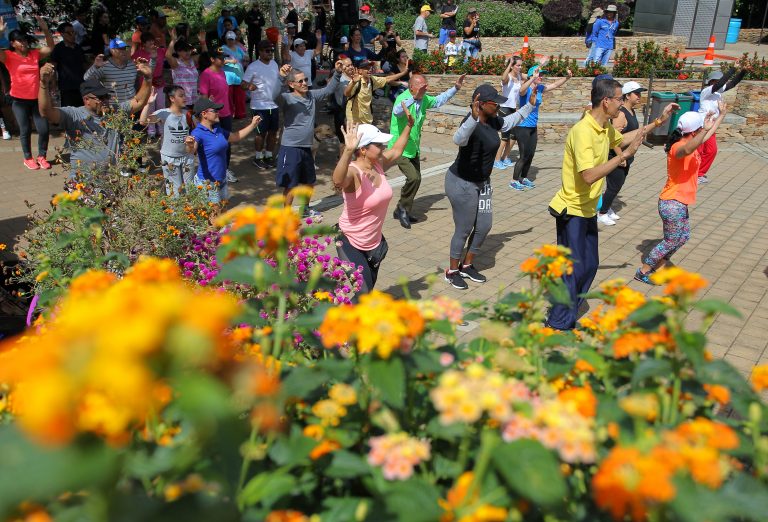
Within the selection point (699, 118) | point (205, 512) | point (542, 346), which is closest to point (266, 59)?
point (699, 118)

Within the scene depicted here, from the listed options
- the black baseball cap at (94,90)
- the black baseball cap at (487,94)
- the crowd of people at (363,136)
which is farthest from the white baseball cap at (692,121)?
the black baseball cap at (94,90)

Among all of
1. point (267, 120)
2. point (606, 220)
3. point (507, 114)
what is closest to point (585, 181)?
point (606, 220)

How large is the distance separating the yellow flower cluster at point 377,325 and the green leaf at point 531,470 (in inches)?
12.9

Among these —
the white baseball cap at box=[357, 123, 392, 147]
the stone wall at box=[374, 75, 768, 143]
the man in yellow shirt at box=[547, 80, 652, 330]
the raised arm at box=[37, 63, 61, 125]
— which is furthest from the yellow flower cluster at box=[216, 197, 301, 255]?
the stone wall at box=[374, 75, 768, 143]

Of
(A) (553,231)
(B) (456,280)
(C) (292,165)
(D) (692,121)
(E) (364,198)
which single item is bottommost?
(A) (553,231)

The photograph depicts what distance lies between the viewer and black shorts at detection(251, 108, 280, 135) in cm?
942

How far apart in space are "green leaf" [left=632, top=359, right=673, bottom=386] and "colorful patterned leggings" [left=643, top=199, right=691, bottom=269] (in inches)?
195

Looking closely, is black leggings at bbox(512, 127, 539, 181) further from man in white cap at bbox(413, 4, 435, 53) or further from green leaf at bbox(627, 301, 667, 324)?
man in white cap at bbox(413, 4, 435, 53)

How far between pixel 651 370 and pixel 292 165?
647 centimetres

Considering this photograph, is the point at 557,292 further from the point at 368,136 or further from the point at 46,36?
the point at 46,36

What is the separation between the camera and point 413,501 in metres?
1.24

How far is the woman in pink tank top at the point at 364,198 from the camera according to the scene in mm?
4367

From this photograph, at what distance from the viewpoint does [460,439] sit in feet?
4.86

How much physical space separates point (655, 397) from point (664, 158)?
10.8 m
